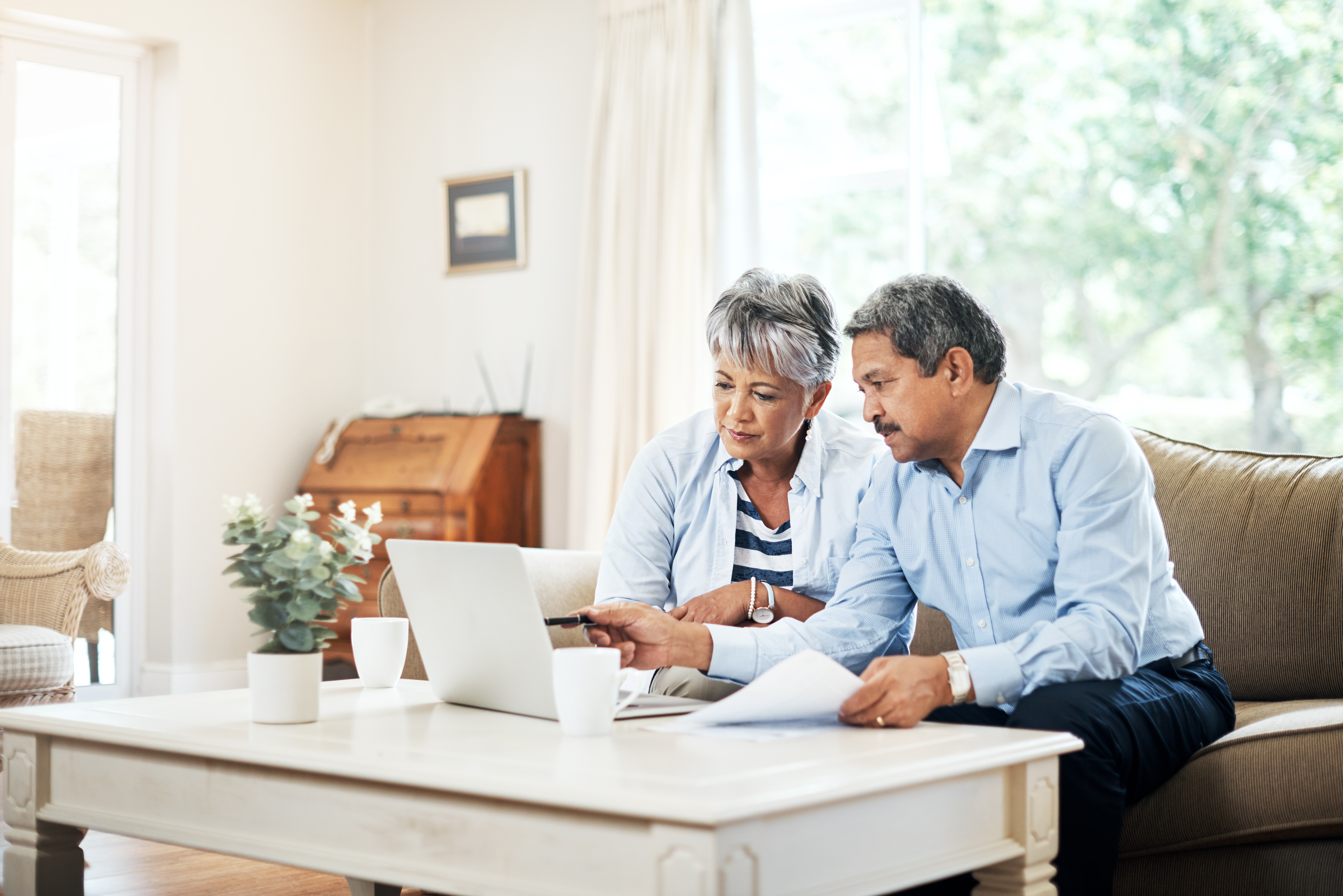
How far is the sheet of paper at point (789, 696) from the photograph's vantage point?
1.28m

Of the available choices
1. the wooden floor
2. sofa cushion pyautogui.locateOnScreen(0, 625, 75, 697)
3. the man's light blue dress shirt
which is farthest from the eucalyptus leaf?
sofa cushion pyautogui.locateOnScreen(0, 625, 75, 697)

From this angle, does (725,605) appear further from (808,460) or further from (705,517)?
(808,460)

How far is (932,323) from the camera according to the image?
1.69 meters

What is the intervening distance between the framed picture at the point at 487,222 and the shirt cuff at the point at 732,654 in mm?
3097

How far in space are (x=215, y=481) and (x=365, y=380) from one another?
0.79 metres

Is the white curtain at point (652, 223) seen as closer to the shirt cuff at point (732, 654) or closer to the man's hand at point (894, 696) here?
the shirt cuff at point (732, 654)

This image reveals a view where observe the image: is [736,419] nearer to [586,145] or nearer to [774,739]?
[774,739]

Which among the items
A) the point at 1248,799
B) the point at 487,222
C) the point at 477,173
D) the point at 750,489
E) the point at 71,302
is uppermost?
the point at 477,173

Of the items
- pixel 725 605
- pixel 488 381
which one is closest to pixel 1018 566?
pixel 725 605

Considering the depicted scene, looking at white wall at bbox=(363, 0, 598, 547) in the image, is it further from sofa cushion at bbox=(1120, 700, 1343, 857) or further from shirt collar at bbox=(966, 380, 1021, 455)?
sofa cushion at bbox=(1120, 700, 1343, 857)

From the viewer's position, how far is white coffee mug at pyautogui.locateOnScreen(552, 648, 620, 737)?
129 centimetres

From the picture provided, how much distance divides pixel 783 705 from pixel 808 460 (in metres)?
0.76

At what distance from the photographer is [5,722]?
1.49 meters

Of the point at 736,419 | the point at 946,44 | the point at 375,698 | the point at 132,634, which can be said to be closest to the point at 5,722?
the point at 375,698
